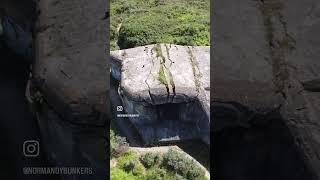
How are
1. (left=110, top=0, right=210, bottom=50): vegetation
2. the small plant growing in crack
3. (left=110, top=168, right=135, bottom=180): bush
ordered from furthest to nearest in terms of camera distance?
1. (left=110, top=0, right=210, bottom=50): vegetation
2. the small plant growing in crack
3. (left=110, top=168, right=135, bottom=180): bush

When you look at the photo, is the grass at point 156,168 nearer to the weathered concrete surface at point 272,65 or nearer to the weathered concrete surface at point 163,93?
the weathered concrete surface at point 163,93

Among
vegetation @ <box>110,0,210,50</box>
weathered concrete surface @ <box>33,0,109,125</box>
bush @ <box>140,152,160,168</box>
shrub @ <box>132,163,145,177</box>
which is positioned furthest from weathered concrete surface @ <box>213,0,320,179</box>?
vegetation @ <box>110,0,210,50</box>

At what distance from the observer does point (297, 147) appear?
11.4 feet

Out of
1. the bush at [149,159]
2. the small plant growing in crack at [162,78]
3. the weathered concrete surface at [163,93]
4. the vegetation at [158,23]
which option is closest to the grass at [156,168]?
the bush at [149,159]

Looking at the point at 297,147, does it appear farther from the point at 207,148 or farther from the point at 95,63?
the point at 95,63

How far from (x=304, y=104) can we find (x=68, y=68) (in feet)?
5.76

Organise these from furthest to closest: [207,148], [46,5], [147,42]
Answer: [147,42]
[207,148]
[46,5]

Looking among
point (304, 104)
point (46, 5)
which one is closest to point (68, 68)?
point (46, 5)

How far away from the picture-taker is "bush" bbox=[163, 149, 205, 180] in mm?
4266

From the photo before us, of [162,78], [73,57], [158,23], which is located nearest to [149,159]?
[162,78]

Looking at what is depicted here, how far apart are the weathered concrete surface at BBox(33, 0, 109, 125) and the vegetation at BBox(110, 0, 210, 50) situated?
53.4 inches

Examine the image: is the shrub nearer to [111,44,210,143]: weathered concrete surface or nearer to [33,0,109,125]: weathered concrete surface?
[111,44,210,143]: weathered concrete surface

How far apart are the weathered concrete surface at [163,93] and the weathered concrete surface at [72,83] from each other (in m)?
0.85

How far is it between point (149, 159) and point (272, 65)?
154cm
